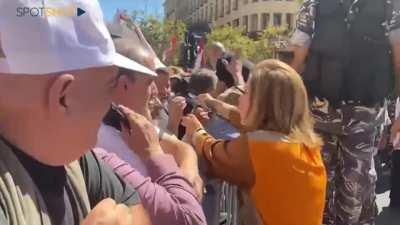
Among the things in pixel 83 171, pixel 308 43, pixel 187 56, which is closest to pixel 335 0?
pixel 308 43

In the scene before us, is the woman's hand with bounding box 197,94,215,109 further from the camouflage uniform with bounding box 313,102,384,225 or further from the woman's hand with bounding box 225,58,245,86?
the woman's hand with bounding box 225,58,245,86

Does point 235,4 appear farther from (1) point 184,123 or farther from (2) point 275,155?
(2) point 275,155

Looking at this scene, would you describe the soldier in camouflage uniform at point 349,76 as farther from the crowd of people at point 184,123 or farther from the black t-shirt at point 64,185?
the black t-shirt at point 64,185

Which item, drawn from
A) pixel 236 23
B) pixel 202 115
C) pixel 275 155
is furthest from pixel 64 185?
pixel 236 23

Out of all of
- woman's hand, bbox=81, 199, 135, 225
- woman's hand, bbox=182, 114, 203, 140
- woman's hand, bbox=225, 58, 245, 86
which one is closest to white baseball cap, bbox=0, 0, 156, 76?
woman's hand, bbox=81, 199, 135, 225

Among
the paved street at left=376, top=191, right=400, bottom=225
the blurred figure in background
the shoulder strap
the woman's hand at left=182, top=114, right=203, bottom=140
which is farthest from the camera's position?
the paved street at left=376, top=191, right=400, bottom=225

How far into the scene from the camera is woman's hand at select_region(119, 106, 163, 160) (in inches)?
80.1

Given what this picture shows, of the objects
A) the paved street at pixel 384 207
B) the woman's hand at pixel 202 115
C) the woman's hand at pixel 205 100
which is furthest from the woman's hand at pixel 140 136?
the paved street at pixel 384 207

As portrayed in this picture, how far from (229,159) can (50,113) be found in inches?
77.0

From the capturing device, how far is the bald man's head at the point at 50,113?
1.17 m

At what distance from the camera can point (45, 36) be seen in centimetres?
117

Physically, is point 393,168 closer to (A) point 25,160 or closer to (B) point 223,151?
(B) point 223,151

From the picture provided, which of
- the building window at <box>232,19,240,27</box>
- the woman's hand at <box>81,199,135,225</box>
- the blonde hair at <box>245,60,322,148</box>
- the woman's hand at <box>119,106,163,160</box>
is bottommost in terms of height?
the building window at <box>232,19,240,27</box>

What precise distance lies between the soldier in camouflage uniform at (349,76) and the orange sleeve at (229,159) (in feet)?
3.53
